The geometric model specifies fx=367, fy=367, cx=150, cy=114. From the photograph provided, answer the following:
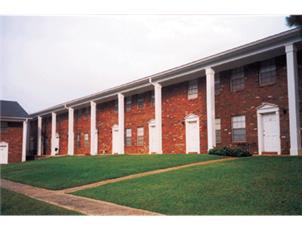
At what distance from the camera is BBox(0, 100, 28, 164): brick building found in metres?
31.1

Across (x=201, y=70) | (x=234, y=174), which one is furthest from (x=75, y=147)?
(x=234, y=174)

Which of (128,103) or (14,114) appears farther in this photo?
(14,114)

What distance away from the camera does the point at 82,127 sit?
33969mm

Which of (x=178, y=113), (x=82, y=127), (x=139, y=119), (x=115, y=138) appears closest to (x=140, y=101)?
(x=139, y=119)

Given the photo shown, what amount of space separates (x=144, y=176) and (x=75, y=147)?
22.1 meters

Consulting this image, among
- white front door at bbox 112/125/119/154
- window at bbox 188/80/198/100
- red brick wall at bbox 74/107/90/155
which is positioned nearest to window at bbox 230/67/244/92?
window at bbox 188/80/198/100

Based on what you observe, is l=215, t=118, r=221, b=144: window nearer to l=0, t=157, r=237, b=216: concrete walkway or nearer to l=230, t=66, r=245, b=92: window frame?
l=230, t=66, r=245, b=92: window frame

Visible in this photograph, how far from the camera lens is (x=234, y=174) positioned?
12078 mm

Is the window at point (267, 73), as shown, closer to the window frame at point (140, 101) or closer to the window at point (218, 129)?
the window at point (218, 129)

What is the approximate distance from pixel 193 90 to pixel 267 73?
5.42 metres

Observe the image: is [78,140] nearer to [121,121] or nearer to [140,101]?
[121,121]

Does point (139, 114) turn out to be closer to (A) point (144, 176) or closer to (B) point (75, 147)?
(B) point (75, 147)

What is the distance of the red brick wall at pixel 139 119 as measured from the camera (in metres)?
26.4

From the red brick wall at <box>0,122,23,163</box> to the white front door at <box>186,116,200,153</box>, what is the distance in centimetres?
1647
